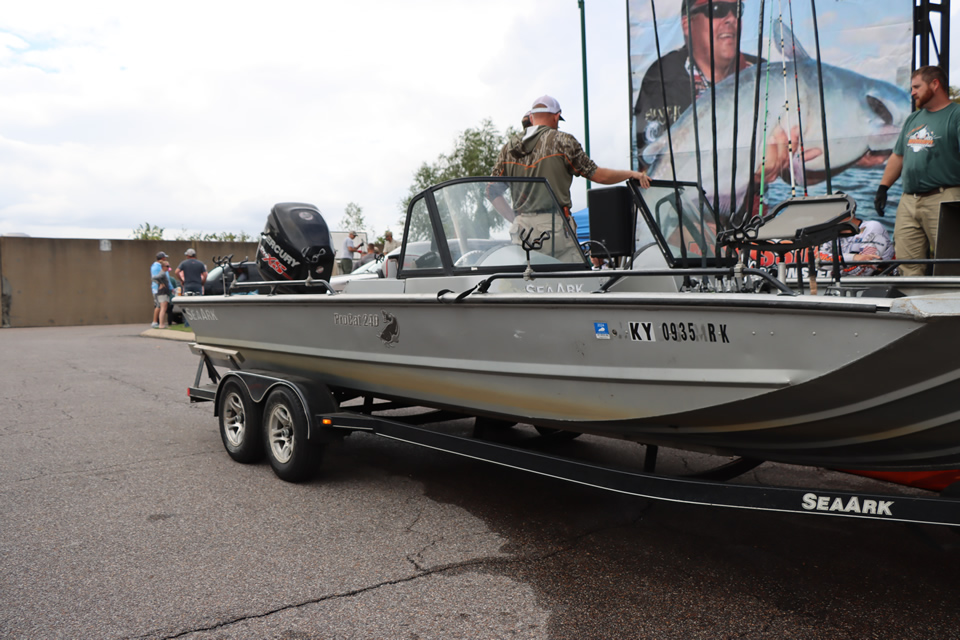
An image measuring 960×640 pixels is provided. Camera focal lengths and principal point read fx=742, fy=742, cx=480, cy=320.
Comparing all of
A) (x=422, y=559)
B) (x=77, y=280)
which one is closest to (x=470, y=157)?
(x=77, y=280)

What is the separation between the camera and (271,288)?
5.40 meters

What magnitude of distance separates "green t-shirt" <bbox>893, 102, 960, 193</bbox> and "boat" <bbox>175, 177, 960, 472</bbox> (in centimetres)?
159

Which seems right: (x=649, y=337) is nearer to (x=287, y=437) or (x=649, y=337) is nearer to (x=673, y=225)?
(x=673, y=225)

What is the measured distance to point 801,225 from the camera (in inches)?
108

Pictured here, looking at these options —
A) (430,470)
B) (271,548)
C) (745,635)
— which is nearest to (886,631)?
(745,635)

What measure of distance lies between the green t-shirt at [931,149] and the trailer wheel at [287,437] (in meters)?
4.27

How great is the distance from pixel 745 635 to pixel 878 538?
126 cm

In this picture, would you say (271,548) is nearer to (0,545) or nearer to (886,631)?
(0,545)

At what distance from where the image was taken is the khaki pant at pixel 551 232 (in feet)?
13.6

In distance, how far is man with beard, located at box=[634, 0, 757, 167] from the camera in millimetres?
11477

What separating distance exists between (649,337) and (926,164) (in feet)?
10.9

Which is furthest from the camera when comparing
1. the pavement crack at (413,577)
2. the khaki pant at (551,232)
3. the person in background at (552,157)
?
the person in background at (552,157)

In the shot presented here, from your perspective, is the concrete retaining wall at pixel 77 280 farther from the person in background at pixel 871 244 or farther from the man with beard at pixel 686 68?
the person in background at pixel 871 244

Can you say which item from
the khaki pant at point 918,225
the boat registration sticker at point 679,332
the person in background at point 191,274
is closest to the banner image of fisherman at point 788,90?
the khaki pant at point 918,225
